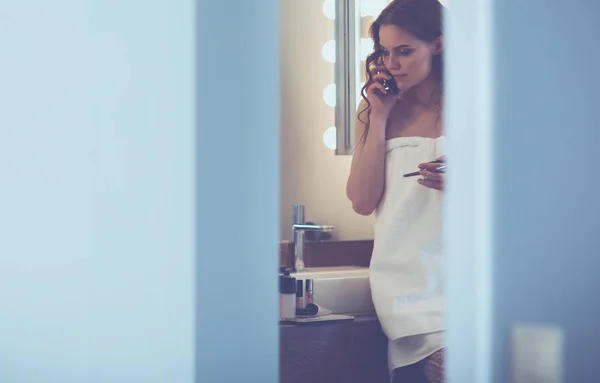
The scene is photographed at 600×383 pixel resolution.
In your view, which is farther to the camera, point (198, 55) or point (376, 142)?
point (376, 142)

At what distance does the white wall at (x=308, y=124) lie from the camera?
5.49 feet

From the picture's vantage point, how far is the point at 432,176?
1165 millimetres

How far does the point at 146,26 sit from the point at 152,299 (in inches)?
13.3

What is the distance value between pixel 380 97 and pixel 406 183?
0.65ft

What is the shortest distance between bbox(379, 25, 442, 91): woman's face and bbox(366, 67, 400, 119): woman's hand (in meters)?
0.03

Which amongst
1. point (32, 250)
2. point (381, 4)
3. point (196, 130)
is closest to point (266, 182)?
point (196, 130)

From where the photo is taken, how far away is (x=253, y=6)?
32.2 inches

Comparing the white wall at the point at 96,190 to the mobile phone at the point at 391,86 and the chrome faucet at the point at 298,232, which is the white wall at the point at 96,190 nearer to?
the mobile phone at the point at 391,86

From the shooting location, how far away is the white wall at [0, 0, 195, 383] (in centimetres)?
81

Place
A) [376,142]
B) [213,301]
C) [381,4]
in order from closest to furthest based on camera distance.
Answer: [213,301] < [376,142] < [381,4]

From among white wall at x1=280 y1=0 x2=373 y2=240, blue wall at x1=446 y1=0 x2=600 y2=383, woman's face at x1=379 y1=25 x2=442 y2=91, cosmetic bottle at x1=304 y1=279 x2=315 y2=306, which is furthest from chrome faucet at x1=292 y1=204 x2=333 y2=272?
blue wall at x1=446 y1=0 x2=600 y2=383

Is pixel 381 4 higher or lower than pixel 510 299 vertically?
higher

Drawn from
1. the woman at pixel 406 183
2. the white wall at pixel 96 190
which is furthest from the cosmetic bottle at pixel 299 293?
the white wall at pixel 96 190

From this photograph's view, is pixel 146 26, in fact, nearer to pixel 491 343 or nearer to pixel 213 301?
pixel 213 301
